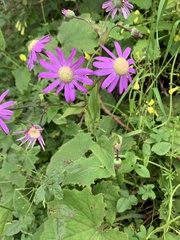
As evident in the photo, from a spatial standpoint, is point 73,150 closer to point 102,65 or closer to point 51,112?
point 51,112

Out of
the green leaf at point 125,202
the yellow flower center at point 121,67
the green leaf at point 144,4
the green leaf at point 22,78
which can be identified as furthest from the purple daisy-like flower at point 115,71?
the green leaf at point 22,78

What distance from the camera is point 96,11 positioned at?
5.07ft

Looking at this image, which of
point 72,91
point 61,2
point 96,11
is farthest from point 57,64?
point 61,2

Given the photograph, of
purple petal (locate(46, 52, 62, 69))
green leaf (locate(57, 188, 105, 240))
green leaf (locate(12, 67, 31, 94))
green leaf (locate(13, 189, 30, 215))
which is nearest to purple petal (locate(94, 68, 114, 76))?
purple petal (locate(46, 52, 62, 69))

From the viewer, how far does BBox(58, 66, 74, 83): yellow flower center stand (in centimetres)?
99

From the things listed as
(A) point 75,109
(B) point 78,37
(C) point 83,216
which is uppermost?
(B) point 78,37

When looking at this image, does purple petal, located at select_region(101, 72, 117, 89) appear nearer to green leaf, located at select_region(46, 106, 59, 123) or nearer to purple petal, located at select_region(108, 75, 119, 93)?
purple petal, located at select_region(108, 75, 119, 93)

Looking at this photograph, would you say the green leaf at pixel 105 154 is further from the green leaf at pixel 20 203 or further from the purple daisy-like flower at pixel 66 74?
the green leaf at pixel 20 203

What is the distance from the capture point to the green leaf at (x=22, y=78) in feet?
4.90

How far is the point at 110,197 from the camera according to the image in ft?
3.76

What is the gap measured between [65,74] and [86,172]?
293mm

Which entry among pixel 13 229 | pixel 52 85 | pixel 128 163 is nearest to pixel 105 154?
pixel 128 163

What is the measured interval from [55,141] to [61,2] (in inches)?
25.0

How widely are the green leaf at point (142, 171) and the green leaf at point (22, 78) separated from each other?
61 cm
